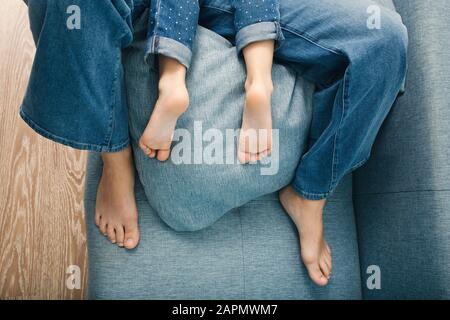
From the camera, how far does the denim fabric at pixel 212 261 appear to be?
2.74 feet

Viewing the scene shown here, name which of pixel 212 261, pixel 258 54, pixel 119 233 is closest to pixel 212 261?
pixel 212 261

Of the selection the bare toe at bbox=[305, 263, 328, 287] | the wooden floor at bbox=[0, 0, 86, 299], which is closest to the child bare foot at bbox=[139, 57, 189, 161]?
the bare toe at bbox=[305, 263, 328, 287]

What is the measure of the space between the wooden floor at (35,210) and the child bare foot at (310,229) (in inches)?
23.0

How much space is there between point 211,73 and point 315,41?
7.8 inches

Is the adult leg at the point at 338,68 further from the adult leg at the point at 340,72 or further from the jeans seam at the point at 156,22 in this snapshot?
the jeans seam at the point at 156,22

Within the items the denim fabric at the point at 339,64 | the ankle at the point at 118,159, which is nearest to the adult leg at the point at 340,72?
the denim fabric at the point at 339,64

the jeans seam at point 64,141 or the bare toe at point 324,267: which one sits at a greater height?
the jeans seam at point 64,141

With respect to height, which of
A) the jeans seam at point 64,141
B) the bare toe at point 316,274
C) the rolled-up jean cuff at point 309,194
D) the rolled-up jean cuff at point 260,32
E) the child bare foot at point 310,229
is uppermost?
the rolled-up jean cuff at point 260,32

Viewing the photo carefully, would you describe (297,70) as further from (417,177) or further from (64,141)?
(64,141)

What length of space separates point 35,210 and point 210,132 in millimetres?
629

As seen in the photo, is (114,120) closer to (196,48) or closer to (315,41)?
(196,48)

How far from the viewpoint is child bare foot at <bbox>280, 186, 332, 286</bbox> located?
854 millimetres

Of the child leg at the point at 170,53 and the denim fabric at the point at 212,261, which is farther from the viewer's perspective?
the denim fabric at the point at 212,261
